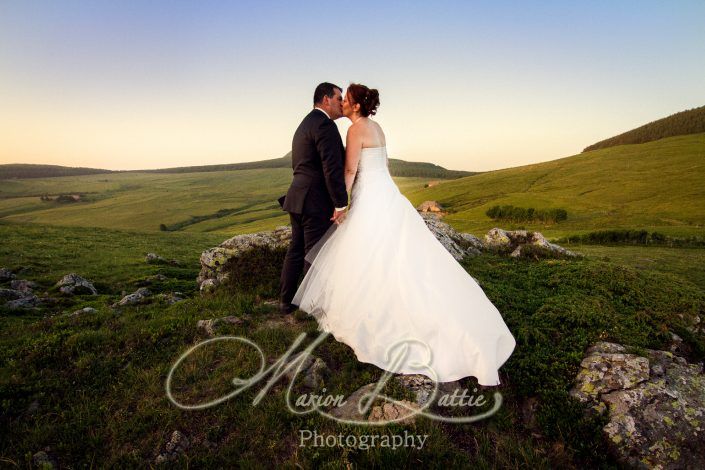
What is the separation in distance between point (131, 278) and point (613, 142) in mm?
209333

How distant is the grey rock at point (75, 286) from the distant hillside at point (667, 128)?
187m

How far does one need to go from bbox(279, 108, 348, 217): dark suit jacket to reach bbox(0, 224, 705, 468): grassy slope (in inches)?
111

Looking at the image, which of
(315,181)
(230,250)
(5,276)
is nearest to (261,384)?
(315,181)

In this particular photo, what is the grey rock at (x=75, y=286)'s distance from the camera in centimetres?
1462

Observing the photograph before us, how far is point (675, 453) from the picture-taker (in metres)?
4.27

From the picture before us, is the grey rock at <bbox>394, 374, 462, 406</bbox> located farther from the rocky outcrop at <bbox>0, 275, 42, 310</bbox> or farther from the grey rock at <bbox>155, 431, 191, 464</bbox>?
the rocky outcrop at <bbox>0, 275, 42, 310</bbox>

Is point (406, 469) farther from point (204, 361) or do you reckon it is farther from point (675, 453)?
point (204, 361)

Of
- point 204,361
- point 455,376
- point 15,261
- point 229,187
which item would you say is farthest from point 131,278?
point 229,187

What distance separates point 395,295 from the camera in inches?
269

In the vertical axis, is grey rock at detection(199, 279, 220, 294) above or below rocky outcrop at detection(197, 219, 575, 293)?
below

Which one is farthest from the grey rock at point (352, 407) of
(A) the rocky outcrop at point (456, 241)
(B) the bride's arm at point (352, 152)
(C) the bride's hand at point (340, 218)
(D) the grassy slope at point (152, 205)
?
(D) the grassy slope at point (152, 205)

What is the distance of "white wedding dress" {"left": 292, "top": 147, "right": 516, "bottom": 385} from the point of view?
6.04 metres

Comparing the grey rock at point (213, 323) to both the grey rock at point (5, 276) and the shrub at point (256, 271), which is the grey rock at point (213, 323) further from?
the grey rock at point (5, 276)
